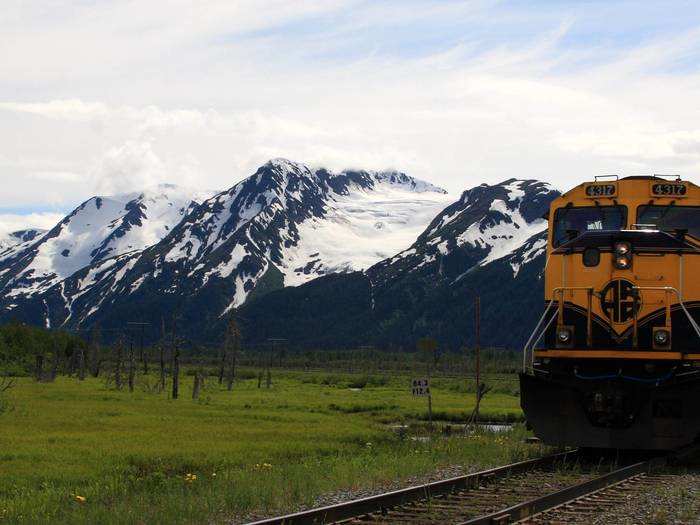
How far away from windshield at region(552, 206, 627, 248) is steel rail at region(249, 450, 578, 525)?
5220mm

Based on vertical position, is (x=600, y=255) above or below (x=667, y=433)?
above

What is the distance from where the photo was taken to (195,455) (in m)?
30.9

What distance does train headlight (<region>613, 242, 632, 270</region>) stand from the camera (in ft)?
72.0

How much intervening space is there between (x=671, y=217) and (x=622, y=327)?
288 centimetres

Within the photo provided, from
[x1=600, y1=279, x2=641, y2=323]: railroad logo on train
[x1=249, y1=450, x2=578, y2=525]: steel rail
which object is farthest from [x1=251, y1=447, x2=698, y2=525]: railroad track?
[x1=600, y1=279, x2=641, y2=323]: railroad logo on train

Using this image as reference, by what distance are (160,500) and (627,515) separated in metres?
8.04

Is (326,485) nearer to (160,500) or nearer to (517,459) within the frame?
(160,500)

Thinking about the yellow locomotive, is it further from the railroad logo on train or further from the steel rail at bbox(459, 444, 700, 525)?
the steel rail at bbox(459, 444, 700, 525)

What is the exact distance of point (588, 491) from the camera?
57.6 ft

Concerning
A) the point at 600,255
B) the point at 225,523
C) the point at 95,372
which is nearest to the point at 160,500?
the point at 225,523

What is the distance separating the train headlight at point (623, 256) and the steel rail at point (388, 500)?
4536 millimetres

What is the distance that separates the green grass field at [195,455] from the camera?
17.8m

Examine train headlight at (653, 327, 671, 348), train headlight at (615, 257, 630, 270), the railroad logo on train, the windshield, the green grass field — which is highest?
the windshield

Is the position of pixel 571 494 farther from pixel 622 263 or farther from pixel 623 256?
pixel 623 256
